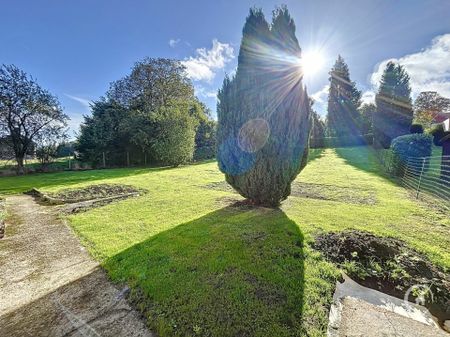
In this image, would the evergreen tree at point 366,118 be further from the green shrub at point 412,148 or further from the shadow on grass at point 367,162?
the green shrub at point 412,148

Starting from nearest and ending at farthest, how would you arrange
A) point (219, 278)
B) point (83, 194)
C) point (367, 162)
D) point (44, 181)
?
1. point (219, 278)
2. point (83, 194)
3. point (44, 181)
4. point (367, 162)

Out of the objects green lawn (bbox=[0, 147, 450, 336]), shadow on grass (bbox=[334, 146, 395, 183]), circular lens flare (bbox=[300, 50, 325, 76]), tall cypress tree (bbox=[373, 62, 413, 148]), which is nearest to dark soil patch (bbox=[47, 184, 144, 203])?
green lawn (bbox=[0, 147, 450, 336])

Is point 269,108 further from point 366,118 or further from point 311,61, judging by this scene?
point 366,118

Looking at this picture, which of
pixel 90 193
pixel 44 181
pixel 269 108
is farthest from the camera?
pixel 44 181

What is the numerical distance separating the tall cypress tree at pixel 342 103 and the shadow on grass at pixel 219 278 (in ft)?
101

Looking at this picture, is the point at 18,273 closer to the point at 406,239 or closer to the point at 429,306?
the point at 429,306

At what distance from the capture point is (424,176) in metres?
8.13

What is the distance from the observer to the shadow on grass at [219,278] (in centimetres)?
198

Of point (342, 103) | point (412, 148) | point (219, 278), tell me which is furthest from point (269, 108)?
point (342, 103)

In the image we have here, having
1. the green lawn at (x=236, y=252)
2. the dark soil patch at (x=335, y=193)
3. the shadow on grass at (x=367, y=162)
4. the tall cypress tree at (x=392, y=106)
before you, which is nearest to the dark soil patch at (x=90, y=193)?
the green lawn at (x=236, y=252)

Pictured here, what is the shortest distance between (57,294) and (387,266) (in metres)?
4.30

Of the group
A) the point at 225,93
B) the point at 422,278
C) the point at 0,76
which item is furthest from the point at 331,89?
the point at 0,76

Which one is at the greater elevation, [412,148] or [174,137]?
[174,137]

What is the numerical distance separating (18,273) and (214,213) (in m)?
3.61
